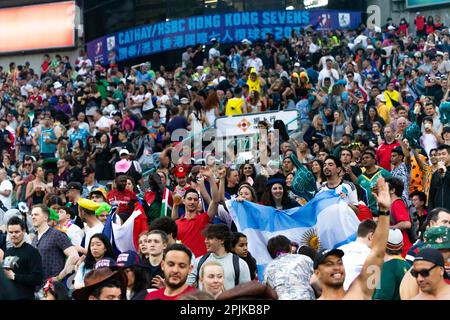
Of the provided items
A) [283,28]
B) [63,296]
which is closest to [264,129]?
[63,296]

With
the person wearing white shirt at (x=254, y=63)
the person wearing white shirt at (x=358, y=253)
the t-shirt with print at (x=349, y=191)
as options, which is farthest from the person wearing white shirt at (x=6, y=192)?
the person wearing white shirt at (x=254, y=63)

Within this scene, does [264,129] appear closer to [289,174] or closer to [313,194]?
[289,174]

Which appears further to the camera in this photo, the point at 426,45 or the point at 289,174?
the point at 426,45

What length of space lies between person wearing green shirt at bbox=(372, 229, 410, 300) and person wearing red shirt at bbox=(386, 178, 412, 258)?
2576 mm

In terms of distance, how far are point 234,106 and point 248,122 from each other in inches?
103

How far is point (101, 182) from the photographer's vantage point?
19.6 metres

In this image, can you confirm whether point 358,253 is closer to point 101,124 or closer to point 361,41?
point 101,124

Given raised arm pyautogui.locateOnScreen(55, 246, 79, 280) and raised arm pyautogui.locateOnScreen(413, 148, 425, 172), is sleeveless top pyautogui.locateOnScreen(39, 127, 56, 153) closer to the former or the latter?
raised arm pyautogui.locateOnScreen(413, 148, 425, 172)

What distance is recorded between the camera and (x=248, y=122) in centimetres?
1919

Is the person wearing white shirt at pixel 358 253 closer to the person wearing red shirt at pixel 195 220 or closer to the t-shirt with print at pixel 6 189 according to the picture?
the person wearing red shirt at pixel 195 220

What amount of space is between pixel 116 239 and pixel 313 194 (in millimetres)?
2545

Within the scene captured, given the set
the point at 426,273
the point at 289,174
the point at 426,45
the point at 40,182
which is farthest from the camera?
the point at 426,45

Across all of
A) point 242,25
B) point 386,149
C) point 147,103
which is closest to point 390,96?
point 386,149

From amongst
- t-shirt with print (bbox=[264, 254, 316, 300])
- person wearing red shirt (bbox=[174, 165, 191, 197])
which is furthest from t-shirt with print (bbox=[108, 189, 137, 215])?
t-shirt with print (bbox=[264, 254, 316, 300])
